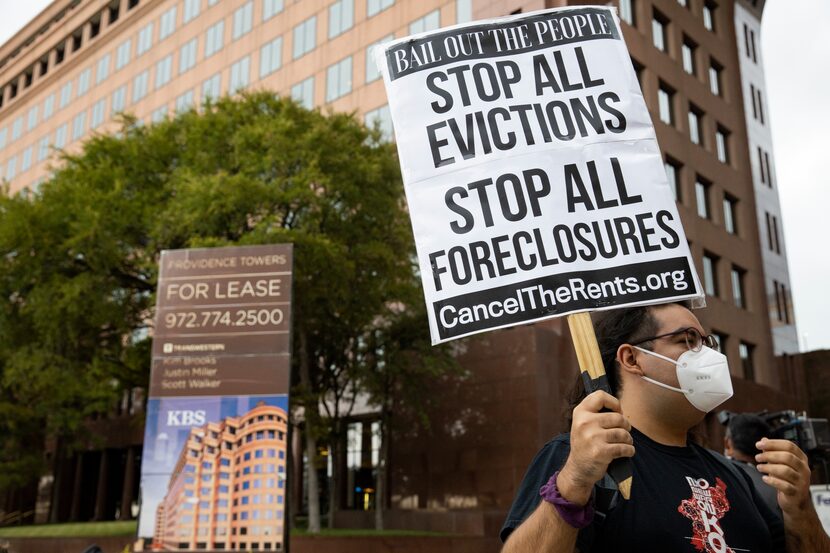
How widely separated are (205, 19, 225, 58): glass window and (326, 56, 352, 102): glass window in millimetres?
10183

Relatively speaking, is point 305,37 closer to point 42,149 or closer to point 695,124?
point 695,124

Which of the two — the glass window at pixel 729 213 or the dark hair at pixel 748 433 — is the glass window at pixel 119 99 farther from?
the dark hair at pixel 748 433

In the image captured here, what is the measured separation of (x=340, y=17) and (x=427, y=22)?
610 cm

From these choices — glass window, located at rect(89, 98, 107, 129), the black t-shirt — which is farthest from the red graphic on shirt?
glass window, located at rect(89, 98, 107, 129)

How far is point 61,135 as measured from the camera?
57.7 m

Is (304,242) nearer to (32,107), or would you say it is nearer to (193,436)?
(193,436)

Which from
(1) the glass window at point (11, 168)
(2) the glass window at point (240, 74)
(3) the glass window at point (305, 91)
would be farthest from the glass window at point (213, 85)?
(1) the glass window at point (11, 168)

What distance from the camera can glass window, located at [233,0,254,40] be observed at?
44250 millimetres

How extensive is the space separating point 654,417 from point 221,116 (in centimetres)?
2308

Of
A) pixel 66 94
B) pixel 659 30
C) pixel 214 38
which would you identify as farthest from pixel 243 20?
pixel 659 30

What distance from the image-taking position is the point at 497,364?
27203 mm

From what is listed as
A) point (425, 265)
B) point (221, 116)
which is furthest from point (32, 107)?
point (425, 265)

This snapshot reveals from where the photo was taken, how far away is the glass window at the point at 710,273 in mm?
34406

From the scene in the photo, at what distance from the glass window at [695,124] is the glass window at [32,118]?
4669 centimetres
